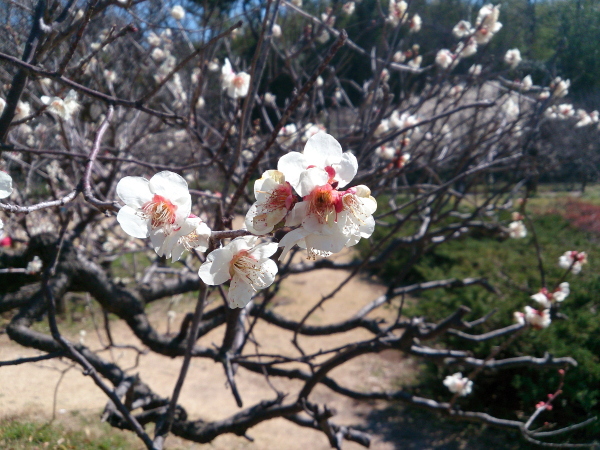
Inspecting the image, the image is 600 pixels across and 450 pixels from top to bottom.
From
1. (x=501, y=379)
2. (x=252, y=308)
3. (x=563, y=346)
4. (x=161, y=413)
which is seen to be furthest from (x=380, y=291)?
(x=161, y=413)

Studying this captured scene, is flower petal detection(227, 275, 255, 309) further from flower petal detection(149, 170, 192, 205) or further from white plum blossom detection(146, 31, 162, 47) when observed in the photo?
white plum blossom detection(146, 31, 162, 47)

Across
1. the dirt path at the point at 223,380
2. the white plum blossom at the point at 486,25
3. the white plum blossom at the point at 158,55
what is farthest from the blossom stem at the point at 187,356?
the white plum blossom at the point at 158,55

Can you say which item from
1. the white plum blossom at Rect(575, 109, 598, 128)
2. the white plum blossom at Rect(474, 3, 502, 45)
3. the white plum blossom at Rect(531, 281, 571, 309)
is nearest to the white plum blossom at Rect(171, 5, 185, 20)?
the white plum blossom at Rect(474, 3, 502, 45)

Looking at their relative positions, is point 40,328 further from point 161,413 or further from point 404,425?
point 404,425

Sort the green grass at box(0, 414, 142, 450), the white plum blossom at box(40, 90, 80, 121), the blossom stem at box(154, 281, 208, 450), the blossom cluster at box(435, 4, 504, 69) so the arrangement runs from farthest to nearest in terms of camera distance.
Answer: the blossom cluster at box(435, 4, 504, 69) < the white plum blossom at box(40, 90, 80, 121) < the blossom stem at box(154, 281, 208, 450) < the green grass at box(0, 414, 142, 450)

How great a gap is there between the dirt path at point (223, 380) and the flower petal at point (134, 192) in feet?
3.84

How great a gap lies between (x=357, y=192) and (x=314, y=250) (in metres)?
0.13

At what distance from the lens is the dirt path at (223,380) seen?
6.81 ft

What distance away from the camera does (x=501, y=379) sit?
4680 mm

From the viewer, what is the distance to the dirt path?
81.7 inches

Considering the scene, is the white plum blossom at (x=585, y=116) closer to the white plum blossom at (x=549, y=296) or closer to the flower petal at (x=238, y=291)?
the white plum blossom at (x=549, y=296)

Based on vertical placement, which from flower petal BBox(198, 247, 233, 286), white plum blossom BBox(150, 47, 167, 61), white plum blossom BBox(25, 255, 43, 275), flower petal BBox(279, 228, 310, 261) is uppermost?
white plum blossom BBox(150, 47, 167, 61)

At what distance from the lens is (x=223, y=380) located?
195 inches

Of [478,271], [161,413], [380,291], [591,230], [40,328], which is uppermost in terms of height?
[591,230]
